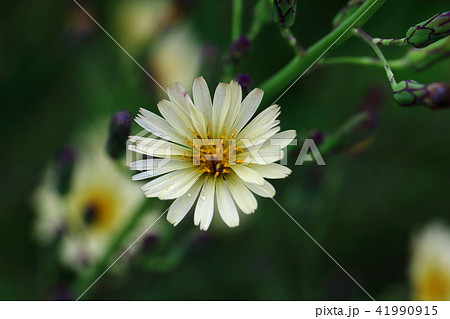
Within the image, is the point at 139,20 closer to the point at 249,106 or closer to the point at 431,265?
the point at 249,106

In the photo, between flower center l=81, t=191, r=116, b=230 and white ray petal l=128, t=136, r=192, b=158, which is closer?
white ray petal l=128, t=136, r=192, b=158

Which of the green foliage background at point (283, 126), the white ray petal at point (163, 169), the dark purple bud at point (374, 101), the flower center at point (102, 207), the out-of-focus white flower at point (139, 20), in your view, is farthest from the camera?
the out-of-focus white flower at point (139, 20)

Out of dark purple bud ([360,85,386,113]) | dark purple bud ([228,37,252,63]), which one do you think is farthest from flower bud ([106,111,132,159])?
dark purple bud ([360,85,386,113])

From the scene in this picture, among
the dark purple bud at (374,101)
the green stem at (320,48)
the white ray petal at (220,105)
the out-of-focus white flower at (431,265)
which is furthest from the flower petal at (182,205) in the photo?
the out-of-focus white flower at (431,265)

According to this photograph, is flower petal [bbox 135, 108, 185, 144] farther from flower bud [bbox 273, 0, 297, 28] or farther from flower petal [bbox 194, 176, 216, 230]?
flower bud [bbox 273, 0, 297, 28]

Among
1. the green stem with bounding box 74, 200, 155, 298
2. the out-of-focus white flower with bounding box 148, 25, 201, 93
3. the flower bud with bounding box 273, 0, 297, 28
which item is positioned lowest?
the green stem with bounding box 74, 200, 155, 298

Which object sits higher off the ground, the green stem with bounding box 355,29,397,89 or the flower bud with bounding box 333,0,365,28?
the flower bud with bounding box 333,0,365,28

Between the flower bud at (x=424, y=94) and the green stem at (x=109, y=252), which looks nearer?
the flower bud at (x=424, y=94)

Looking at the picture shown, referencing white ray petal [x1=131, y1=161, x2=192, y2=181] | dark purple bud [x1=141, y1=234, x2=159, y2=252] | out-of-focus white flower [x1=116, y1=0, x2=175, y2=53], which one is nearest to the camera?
white ray petal [x1=131, y1=161, x2=192, y2=181]

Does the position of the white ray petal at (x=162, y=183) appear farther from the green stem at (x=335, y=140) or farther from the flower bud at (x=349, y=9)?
the flower bud at (x=349, y=9)
